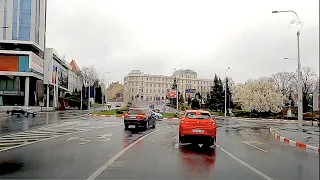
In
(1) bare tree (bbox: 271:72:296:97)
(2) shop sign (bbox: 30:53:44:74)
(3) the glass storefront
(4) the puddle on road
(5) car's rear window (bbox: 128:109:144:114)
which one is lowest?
(4) the puddle on road

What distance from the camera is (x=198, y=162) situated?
11.0 m

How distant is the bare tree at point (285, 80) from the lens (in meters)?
86.9

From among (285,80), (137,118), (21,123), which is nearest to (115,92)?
(285,80)

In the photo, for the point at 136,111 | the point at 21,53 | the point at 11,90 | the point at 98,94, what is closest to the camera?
the point at 136,111

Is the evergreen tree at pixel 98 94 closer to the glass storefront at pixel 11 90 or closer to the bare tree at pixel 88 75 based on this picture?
the bare tree at pixel 88 75

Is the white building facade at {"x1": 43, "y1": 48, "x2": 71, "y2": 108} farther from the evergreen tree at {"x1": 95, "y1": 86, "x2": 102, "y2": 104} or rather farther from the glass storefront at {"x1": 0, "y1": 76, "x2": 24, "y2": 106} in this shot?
the evergreen tree at {"x1": 95, "y1": 86, "x2": 102, "y2": 104}

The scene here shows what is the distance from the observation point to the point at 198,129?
1525 cm

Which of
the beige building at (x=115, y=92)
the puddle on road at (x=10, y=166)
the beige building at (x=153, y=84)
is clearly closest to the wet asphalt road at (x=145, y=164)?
the puddle on road at (x=10, y=166)

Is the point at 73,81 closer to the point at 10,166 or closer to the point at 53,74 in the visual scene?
the point at 53,74

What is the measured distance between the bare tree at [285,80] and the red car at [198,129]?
74.8 m

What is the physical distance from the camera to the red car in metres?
15.2

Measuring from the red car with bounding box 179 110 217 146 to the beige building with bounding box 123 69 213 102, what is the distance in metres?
132

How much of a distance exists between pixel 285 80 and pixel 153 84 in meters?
76.6

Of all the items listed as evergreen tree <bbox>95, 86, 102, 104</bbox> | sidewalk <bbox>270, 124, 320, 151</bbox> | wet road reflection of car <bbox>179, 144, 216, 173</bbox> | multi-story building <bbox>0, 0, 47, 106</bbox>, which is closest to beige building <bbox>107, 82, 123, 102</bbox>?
evergreen tree <bbox>95, 86, 102, 104</bbox>
